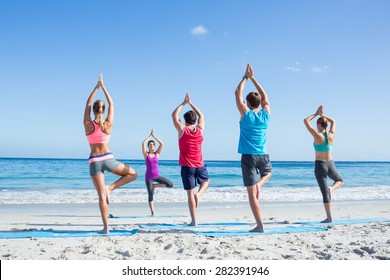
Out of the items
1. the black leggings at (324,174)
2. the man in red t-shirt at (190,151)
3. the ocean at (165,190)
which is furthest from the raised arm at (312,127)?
the ocean at (165,190)

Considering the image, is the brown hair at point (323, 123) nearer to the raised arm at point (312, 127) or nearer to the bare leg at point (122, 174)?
the raised arm at point (312, 127)

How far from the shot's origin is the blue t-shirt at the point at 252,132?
5.38 m

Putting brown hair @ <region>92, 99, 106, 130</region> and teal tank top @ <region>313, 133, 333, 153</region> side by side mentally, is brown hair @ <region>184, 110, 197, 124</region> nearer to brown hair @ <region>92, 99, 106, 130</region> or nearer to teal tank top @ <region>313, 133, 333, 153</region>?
brown hair @ <region>92, 99, 106, 130</region>

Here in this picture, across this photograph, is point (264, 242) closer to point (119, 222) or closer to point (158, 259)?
point (158, 259)

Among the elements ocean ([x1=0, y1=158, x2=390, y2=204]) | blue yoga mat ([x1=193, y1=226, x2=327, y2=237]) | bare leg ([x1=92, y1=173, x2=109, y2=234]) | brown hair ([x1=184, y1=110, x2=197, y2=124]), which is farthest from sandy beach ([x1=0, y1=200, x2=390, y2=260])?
ocean ([x1=0, y1=158, x2=390, y2=204])

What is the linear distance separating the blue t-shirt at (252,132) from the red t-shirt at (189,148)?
1.02 m

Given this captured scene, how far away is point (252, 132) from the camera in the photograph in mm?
5387

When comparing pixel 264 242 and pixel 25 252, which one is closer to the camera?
pixel 25 252

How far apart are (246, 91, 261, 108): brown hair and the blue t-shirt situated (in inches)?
5.5

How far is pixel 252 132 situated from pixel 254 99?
0.51 metres
